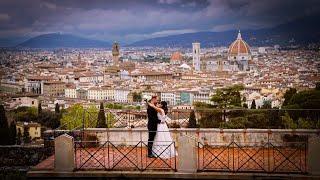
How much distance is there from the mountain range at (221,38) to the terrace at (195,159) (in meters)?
28.0

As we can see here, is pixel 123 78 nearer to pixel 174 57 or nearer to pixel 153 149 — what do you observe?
pixel 174 57

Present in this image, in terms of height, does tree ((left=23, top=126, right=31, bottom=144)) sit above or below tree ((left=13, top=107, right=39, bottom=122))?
below

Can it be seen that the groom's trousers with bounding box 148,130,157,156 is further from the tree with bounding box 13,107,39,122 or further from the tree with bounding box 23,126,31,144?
the tree with bounding box 13,107,39,122

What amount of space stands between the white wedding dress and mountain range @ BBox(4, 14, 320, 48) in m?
28.7

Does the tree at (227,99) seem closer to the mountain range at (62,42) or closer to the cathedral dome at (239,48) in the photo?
the mountain range at (62,42)

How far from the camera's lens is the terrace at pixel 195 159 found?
4.09m

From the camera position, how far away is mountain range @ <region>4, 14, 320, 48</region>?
1353 inches

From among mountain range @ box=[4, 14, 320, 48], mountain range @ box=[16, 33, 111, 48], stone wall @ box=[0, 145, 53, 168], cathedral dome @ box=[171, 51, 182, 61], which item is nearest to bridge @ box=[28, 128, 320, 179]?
stone wall @ box=[0, 145, 53, 168]

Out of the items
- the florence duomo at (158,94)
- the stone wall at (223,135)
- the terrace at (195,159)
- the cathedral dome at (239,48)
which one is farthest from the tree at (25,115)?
the cathedral dome at (239,48)

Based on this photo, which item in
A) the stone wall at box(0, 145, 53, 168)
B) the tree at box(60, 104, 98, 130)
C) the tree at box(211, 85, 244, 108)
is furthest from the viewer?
the tree at box(211, 85, 244, 108)

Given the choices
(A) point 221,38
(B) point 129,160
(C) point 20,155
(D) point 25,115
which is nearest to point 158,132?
(B) point 129,160

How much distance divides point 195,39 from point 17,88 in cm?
2354

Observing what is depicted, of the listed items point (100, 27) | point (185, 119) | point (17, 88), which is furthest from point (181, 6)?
point (185, 119)

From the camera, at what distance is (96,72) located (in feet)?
269
